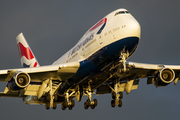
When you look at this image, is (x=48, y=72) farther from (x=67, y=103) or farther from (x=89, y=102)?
(x=89, y=102)

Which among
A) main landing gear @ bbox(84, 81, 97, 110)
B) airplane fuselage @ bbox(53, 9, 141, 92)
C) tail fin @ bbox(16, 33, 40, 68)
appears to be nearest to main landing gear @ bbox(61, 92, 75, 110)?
main landing gear @ bbox(84, 81, 97, 110)

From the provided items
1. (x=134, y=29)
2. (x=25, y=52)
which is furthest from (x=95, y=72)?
(x=25, y=52)

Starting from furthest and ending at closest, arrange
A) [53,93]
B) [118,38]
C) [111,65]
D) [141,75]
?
1. [141,75]
2. [53,93]
3. [111,65]
4. [118,38]

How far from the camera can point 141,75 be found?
43438 millimetres

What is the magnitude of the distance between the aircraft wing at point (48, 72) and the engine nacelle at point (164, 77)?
376 inches

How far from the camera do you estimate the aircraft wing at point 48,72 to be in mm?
37531

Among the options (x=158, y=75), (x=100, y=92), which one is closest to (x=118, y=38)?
(x=158, y=75)

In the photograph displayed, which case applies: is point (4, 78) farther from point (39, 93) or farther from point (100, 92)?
point (100, 92)

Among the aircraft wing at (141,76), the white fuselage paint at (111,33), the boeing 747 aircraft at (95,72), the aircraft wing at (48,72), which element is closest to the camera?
the white fuselage paint at (111,33)

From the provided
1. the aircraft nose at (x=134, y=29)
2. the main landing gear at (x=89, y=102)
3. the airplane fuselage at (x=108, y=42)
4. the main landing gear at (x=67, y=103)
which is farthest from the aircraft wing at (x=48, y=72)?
the aircraft nose at (x=134, y=29)

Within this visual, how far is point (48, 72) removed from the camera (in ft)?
128

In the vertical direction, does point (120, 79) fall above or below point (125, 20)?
below

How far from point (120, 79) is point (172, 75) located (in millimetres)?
5995

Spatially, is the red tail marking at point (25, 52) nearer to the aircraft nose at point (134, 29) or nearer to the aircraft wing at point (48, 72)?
the aircraft wing at point (48, 72)
